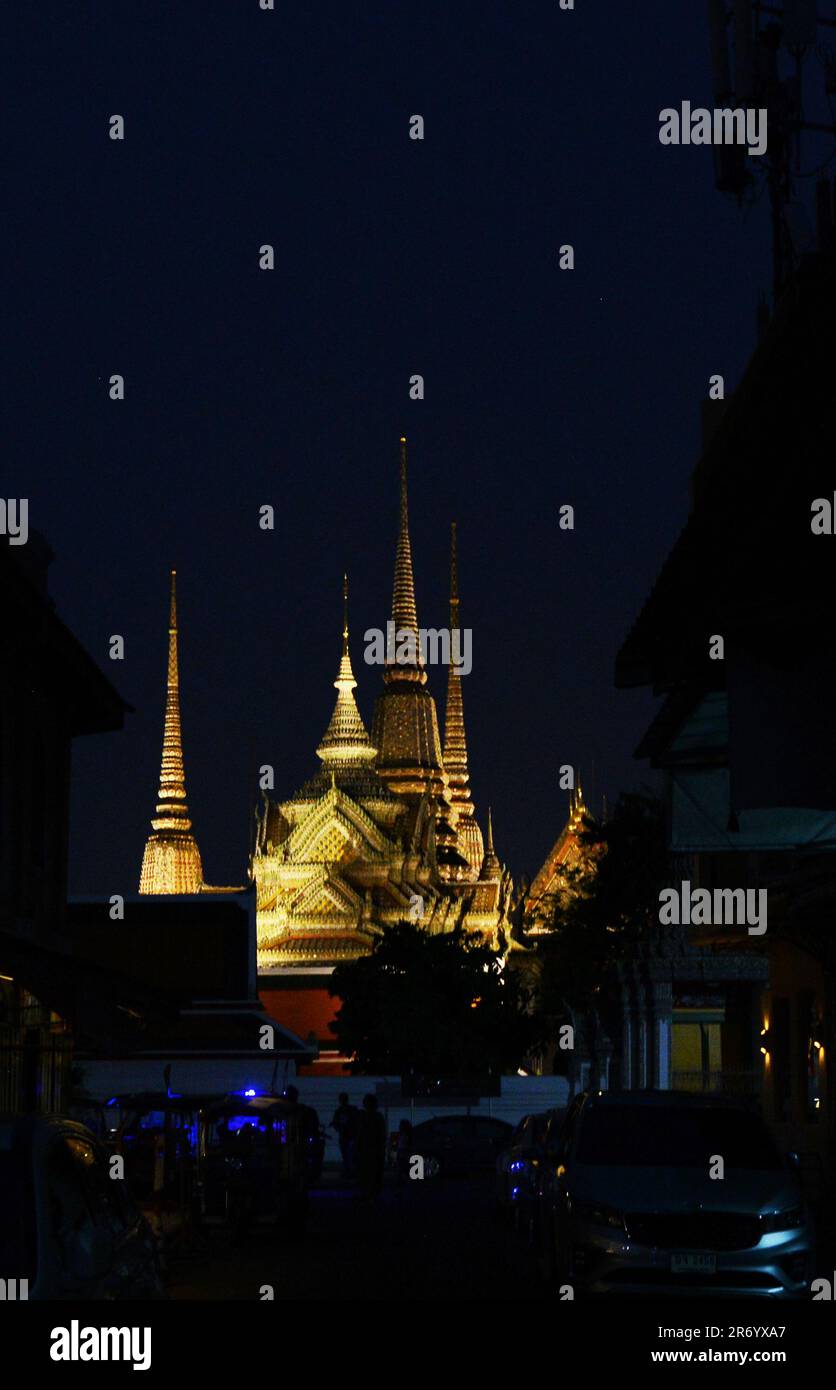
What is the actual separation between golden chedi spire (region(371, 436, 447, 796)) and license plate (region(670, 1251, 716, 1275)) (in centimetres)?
9363

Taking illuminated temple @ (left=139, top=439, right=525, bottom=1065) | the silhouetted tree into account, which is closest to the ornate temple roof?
illuminated temple @ (left=139, top=439, right=525, bottom=1065)

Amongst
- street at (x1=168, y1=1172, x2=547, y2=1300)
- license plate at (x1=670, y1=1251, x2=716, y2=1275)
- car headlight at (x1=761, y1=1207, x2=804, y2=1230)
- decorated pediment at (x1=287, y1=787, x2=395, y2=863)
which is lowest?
street at (x1=168, y1=1172, x2=547, y2=1300)

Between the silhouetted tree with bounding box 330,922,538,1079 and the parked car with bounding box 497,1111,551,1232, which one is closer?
the parked car with bounding box 497,1111,551,1232

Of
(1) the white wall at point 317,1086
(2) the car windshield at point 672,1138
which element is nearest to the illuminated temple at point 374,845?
(1) the white wall at point 317,1086

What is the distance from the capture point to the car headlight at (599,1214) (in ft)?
51.1

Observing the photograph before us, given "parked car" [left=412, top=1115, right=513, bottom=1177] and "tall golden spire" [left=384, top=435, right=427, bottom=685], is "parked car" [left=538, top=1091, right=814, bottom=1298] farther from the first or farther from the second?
"tall golden spire" [left=384, top=435, right=427, bottom=685]

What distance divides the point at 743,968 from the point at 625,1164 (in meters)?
27.3

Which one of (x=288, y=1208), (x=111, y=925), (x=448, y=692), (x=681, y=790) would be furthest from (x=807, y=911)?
(x=448, y=692)

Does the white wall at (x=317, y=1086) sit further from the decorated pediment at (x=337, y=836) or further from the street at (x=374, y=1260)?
the decorated pediment at (x=337, y=836)

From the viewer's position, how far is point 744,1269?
1532cm

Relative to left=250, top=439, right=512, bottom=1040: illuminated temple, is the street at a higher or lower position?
lower

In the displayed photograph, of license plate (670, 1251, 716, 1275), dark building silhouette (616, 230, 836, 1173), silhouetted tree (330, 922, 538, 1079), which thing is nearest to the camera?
license plate (670, 1251, 716, 1275)

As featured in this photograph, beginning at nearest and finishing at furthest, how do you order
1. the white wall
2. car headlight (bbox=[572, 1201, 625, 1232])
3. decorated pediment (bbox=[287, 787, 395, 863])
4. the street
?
car headlight (bbox=[572, 1201, 625, 1232]) → the street → the white wall → decorated pediment (bbox=[287, 787, 395, 863])

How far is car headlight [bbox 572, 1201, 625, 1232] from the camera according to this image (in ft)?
51.1
